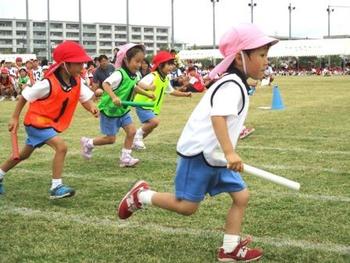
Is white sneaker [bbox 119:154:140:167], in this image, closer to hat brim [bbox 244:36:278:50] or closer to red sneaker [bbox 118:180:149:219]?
red sneaker [bbox 118:180:149:219]

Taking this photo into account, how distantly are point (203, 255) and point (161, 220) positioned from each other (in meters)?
0.94

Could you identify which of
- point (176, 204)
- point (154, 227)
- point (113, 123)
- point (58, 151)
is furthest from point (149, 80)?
point (176, 204)

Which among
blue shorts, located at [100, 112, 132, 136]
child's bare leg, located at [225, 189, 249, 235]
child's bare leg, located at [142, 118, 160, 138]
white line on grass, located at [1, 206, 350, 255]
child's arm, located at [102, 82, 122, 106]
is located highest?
child's arm, located at [102, 82, 122, 106]

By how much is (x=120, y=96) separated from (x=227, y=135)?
4.40 meters

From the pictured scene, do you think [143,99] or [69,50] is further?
[143,99]

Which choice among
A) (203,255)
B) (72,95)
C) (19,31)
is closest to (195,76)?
(72,95)

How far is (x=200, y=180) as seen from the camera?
3.98 m

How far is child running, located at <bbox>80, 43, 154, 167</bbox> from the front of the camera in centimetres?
781

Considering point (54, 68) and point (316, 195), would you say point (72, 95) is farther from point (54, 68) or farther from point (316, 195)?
point (316, 195)

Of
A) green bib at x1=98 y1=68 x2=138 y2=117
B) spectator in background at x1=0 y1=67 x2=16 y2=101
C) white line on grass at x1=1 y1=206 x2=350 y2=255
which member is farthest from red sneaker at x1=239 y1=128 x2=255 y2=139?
spectator in background at x1=0 y1=67 x2=16 y2=101

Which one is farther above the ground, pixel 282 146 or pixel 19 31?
pixel 19 31

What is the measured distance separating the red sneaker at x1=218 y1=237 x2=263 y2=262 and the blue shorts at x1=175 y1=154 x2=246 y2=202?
15.2 inches

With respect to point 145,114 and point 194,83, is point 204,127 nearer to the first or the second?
point 145,114

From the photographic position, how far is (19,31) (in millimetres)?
122688
